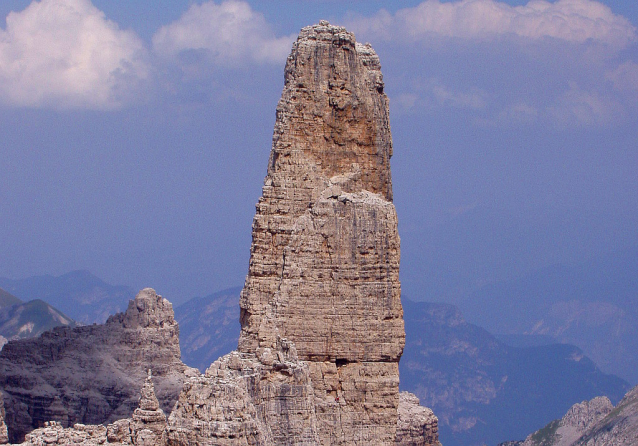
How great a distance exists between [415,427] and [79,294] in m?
Answer: 136

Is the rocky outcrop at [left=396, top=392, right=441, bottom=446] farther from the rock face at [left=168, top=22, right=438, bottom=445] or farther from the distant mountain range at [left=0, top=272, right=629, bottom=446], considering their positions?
the distant mountain range at [left=0, top=272, right=629, bottom=446]

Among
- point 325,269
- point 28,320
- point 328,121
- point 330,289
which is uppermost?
point 28,320

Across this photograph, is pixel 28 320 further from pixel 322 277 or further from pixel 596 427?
pixel 322 277

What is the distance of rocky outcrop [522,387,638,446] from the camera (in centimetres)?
7469

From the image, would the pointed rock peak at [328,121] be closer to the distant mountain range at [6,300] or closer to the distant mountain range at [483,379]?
the distant mountain range at [483,379]

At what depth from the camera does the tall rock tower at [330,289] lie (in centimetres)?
3691

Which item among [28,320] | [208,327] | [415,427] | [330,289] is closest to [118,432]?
[330,289]

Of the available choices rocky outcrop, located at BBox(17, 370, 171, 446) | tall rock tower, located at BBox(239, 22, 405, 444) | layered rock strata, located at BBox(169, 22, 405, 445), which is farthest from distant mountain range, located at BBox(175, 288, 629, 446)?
rocky outcrop, located at BBox(17, 370, 171, 446)

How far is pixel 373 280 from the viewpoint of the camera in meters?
37.2

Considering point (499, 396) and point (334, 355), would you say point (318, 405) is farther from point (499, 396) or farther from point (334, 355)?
point (499, 396)

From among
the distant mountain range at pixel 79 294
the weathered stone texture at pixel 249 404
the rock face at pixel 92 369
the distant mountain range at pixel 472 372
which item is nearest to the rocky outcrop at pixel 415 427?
the rock face at pixel 92 369

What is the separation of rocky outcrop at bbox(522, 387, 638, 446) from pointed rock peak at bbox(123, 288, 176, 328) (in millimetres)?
23897

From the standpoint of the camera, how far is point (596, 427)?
80125 millimetres

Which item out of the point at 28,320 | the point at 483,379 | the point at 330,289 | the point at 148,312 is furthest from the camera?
the point at 483,379
